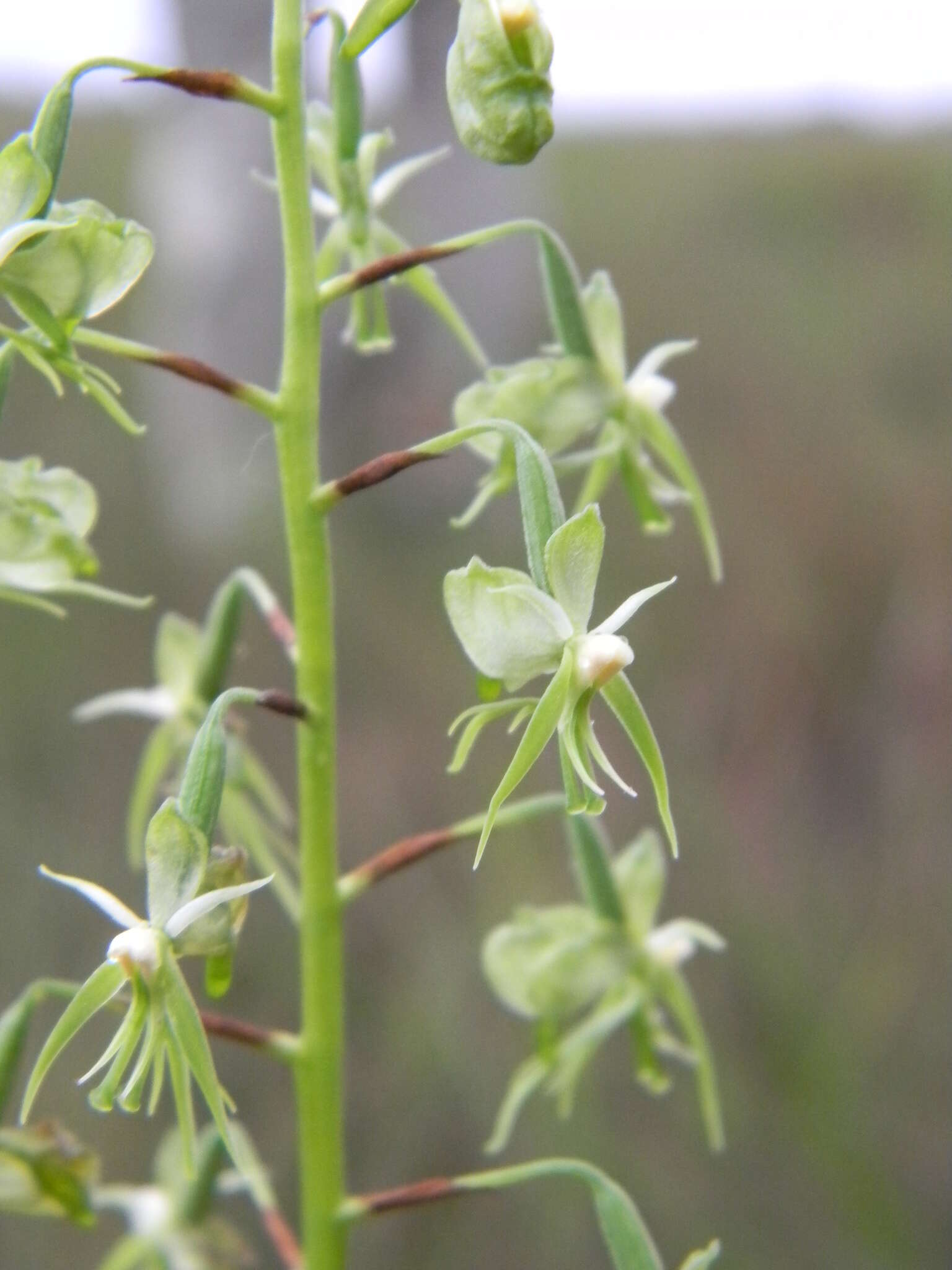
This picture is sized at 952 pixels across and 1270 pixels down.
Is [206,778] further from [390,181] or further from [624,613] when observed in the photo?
[390,181]

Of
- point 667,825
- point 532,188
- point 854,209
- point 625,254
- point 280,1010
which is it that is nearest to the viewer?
point 667,825

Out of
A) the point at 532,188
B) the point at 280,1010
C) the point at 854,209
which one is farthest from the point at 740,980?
the point at 854,209

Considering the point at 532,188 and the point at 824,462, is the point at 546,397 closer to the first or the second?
the point at 532,188

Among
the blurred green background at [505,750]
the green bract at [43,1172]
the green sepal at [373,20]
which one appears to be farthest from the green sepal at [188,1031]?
the blurred green background at [505,750]

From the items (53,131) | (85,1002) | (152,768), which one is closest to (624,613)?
(85,1002)

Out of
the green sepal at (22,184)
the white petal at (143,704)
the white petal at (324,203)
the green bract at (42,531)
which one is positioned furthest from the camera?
the white petal at (143,704)

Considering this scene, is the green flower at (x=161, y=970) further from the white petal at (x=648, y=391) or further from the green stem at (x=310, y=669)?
the white petal at (x=648, y=391)

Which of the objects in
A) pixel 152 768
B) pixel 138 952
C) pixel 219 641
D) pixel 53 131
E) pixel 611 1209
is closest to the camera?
pixel 138 952
